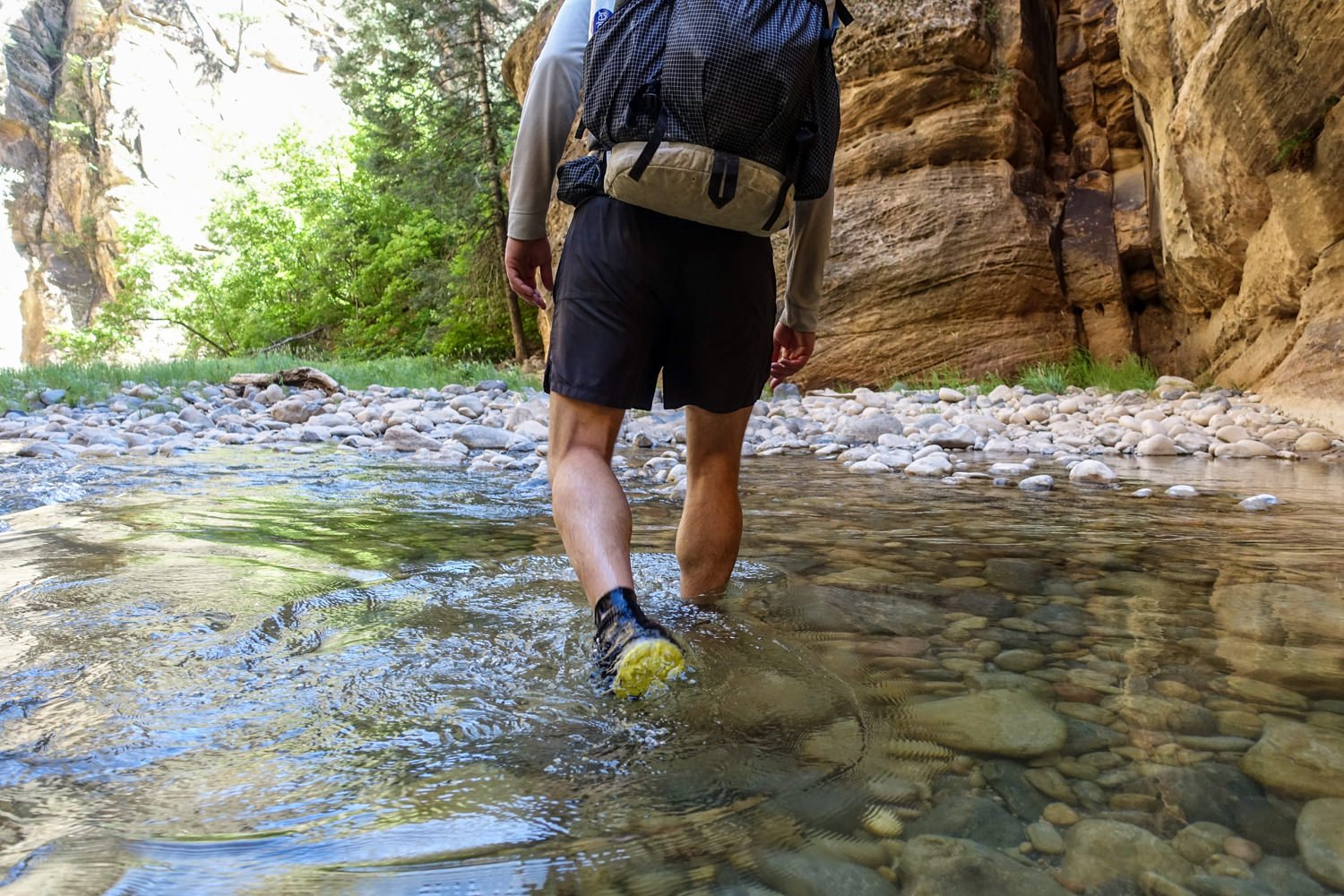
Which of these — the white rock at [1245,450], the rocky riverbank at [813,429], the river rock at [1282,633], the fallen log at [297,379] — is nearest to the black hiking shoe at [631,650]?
the river rock at [1282,633]

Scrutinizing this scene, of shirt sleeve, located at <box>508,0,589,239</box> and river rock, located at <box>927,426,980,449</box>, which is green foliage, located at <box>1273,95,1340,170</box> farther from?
shirt sleeve, located at <box>508,0,589,239</box>

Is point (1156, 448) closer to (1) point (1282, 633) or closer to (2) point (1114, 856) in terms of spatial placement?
(1) point (1282, 633)

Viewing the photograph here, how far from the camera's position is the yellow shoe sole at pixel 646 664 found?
149 centimetres

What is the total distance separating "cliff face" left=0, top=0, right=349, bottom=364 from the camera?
33.0 meters

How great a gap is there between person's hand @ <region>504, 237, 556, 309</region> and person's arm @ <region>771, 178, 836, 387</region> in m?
0.58

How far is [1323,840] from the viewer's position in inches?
42.9

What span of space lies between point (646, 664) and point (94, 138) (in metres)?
40.4

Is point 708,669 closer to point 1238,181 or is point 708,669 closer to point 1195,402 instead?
point 1195,402

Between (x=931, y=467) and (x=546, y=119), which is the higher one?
(x=546, y=119)

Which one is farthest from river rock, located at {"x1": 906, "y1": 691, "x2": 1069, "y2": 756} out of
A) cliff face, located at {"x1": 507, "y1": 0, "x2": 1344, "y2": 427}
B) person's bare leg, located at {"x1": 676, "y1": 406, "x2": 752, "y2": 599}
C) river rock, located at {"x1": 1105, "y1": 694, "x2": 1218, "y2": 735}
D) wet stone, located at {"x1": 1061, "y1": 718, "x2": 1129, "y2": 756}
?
cliff face, located at {"x1": 507, "y1": 0, "x2": 1344, "y2": 427}

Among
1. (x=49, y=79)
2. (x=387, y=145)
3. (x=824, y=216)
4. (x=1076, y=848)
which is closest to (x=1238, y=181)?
(x=824, y=216)

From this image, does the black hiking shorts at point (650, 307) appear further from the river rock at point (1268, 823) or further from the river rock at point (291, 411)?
the river rock at point (291, 411)

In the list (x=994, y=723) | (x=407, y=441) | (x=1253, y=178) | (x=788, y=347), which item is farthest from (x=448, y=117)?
(x=994, y=723)

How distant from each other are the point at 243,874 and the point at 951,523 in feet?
9.14
